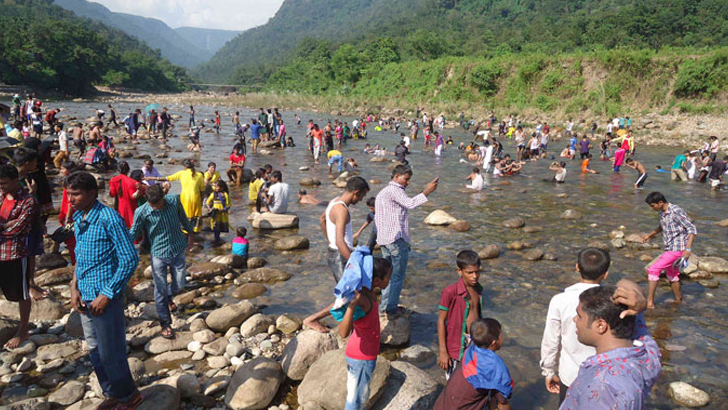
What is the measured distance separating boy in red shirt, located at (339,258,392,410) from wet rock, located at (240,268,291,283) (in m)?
4.14

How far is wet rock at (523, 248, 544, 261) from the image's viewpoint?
8451 mm

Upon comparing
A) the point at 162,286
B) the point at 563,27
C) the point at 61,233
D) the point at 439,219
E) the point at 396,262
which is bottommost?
the point at 439,219

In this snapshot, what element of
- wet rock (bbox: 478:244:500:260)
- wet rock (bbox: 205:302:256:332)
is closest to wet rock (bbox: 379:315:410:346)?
wet rock (bbox: 205:302:256:332)

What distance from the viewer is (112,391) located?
Answer: 3.64 meters

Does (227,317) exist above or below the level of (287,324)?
above

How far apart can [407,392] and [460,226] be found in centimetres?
677

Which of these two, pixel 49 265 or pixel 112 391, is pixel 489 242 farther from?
pixel 49 265

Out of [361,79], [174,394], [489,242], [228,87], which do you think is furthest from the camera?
[228,87]

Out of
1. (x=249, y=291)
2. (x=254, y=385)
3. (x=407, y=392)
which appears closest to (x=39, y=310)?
(x=249, y=291)

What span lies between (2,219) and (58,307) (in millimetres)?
1748

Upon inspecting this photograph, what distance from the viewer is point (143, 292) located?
640 cm

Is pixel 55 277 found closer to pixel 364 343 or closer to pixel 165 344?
pixel 165 344

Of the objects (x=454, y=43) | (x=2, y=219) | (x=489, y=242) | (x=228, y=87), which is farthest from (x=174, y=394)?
(x=228, y=87)

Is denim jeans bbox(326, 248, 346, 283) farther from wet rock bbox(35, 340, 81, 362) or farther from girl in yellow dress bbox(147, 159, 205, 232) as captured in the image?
girl in yellow dress bbox(147, 159, 205, 232)
